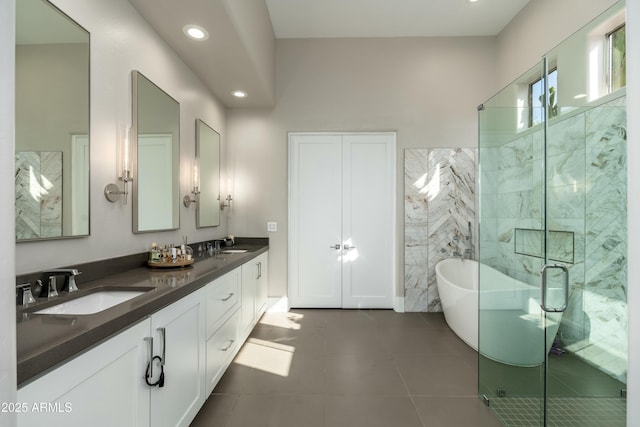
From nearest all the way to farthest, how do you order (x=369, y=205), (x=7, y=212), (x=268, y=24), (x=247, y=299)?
(x=7, y=212) → (x=247, y=299) → (x=268, y=24) → (x=369, y=205)

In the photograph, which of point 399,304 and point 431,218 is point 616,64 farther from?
point 399,304

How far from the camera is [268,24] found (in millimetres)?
3732

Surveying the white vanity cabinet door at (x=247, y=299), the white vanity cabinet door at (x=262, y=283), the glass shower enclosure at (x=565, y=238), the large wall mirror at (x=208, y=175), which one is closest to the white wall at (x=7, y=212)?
the glass shower enclosure at (x=565, y=238)

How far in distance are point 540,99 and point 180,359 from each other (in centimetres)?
239

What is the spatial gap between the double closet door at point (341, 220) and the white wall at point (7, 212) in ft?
12.0

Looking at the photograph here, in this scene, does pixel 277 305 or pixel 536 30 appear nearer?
pixel 536 30

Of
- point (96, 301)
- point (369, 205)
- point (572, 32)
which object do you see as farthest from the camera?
point (369, 205)

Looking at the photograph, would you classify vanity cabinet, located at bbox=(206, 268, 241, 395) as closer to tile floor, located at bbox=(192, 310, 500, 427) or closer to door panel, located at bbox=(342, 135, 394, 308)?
tile floor, located at bbox=(192, 310, 500, 427)

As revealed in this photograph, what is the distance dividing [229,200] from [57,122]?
260cm

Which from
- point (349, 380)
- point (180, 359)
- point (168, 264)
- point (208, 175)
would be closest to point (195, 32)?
point (208, 175)

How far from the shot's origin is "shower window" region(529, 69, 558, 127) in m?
1.68

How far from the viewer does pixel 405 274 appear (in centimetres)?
418

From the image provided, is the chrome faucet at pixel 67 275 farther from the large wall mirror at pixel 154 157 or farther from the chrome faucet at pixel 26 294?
the large wall mirror at pixel 154 157

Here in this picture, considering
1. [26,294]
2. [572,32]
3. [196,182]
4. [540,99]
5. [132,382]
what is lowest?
[132,382]
